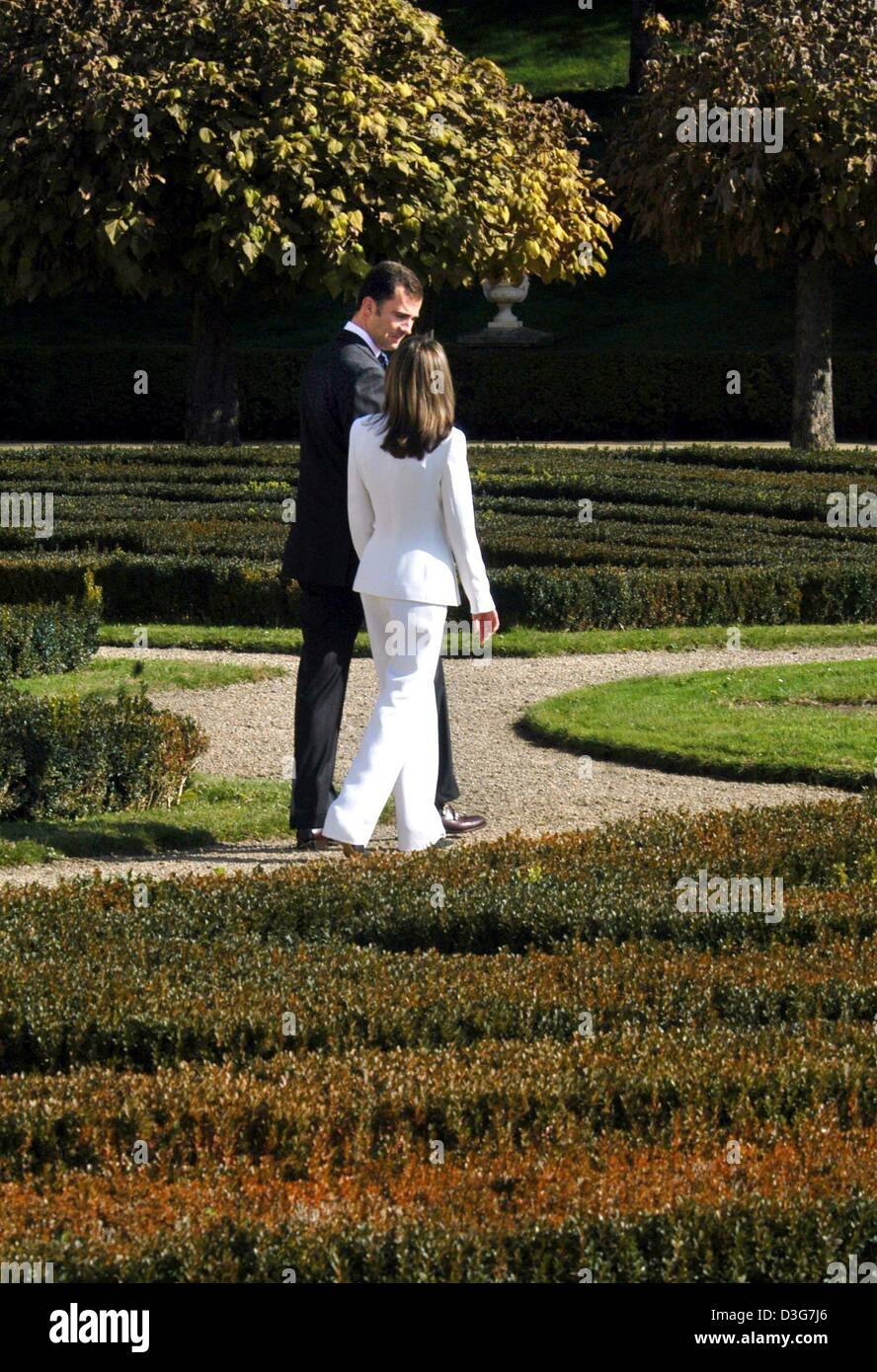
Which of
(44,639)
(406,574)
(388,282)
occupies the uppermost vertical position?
(388,282)

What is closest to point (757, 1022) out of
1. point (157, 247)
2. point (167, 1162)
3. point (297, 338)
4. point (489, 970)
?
point (489, 970)

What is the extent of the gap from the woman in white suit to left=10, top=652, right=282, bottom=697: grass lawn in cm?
302

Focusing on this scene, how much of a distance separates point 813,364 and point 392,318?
1694 centimetres

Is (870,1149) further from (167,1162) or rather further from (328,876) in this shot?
(328,876)

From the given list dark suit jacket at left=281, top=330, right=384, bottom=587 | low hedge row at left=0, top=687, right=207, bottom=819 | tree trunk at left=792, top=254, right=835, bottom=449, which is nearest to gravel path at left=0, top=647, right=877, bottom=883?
low hedge row at left=0, top=687, right=207, bottom=819

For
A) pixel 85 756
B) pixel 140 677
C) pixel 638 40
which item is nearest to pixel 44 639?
pixel 140 677

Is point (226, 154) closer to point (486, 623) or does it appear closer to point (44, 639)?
point (44, 639)

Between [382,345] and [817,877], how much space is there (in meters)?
2.43

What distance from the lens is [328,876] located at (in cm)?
577

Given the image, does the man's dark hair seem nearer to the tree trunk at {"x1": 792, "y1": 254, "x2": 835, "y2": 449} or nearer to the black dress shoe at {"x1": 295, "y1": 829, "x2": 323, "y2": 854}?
the black dress shoe at {"x1": 295, "y1": 829, "x2": 323, "y2": 854}

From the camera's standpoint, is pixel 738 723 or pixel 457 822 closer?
pixel 457 822

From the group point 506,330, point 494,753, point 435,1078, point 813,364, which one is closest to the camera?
point 435,1078

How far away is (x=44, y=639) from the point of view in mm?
10109

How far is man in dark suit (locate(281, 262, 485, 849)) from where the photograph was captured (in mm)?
6891
